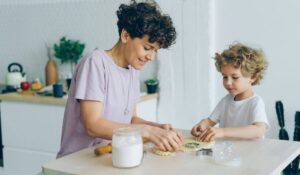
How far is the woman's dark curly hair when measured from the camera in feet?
4.59

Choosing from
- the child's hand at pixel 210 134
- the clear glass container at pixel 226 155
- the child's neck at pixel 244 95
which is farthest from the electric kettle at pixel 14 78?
the clear glass container at pixel 226 155

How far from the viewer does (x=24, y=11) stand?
10.2 feet

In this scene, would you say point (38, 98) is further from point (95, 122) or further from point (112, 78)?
point (95, 122)

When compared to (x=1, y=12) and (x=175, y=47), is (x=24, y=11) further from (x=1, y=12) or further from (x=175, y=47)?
(x=175, y=47)

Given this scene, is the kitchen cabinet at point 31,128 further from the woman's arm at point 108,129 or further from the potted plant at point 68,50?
the woman's arm at point 108,129

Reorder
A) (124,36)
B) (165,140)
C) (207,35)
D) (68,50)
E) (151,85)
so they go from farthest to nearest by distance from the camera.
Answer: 1. (68,50)
2. (151,85)
3. (207,35)
4. (124,36)
5. (165,140)

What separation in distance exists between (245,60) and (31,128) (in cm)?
152

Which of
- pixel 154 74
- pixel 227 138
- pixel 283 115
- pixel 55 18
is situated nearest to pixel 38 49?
pixel 55 18

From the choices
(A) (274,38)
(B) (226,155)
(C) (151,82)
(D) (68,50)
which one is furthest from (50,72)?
(B) (226,155)

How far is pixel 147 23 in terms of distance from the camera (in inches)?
55.1

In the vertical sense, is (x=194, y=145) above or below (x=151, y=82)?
below

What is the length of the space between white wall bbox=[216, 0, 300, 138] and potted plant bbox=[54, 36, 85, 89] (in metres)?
0.99

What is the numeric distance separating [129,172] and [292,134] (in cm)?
149

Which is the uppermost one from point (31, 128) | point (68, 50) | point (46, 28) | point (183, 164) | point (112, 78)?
point (46, 28)
